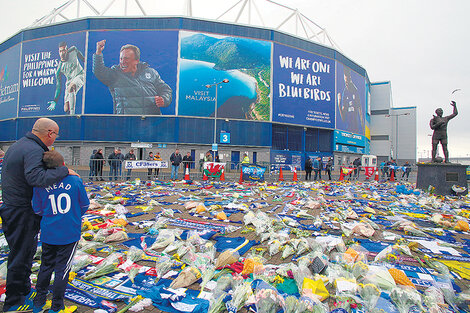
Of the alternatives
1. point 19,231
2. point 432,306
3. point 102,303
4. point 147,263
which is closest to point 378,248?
point 432,306

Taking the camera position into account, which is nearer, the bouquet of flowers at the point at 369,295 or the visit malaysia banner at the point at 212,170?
Result: the bouquet of flowers at the point at 369,295

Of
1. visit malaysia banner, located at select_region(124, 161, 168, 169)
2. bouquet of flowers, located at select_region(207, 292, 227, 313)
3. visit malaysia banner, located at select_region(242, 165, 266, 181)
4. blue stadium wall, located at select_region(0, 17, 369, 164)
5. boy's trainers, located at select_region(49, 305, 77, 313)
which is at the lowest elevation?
boy's trainers, located at select_region(49, 305, 77, 313)

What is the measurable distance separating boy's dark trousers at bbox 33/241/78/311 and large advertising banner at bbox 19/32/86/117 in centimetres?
3477

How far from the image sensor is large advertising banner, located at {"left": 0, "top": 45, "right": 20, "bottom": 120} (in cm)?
3684

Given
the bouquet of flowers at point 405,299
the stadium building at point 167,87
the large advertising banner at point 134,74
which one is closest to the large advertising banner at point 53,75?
the stadium building at point 167,87

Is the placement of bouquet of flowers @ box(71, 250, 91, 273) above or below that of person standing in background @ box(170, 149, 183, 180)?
below

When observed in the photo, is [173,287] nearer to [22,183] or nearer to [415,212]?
[22,183]

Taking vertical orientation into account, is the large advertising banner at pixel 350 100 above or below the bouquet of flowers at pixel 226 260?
above

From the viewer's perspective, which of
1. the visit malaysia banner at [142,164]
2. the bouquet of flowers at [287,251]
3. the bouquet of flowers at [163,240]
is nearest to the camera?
the bouquet of flowers at [287,251]

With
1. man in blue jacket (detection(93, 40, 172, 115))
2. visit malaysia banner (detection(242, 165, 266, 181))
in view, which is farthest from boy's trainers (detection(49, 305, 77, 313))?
man in blue jacket (detection(93, 40, 172, 115))

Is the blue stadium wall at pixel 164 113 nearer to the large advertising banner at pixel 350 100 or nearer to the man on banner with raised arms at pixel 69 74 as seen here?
the man on banner with raised arms at pixel 69 74

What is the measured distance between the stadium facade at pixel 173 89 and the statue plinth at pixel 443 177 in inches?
801

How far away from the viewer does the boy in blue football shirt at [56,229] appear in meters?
2.27

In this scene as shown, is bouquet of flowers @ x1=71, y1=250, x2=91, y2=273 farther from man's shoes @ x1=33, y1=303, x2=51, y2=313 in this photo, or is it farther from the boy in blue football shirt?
the boy in blue football shirt
